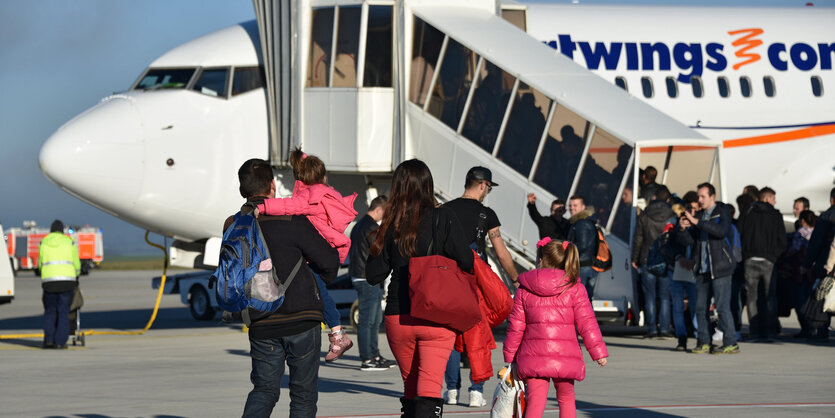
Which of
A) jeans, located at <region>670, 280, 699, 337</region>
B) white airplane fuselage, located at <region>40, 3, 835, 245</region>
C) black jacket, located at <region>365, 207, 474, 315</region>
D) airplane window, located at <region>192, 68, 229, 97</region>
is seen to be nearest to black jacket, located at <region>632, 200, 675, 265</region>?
jeans, located at <region>670, 280, 699, 337</region>

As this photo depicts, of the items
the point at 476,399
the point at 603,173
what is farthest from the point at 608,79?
the point at 476,399

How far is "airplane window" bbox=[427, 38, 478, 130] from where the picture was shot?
50.8 feet

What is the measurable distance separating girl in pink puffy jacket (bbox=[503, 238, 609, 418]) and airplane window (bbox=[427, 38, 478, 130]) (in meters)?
8.44

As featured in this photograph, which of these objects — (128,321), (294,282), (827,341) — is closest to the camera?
(294,282)

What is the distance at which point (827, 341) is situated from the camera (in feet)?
48.8

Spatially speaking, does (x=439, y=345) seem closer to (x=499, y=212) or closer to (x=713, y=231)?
(x=713, y=231)

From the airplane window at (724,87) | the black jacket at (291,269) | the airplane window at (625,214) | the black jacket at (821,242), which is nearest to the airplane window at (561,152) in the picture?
the airplane window at (625,214)

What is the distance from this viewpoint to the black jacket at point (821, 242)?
14.0 m

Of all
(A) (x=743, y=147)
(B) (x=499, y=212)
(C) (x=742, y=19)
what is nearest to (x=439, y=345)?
(B) (x=499, y=212)

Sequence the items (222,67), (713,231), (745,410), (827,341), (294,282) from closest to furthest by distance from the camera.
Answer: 1. (294,282)
2. (745,410)
3. (713,231)
4. (827,341)
5. (222,67)

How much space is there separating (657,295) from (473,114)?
11.2 feet

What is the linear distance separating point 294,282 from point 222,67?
1095 centimetres

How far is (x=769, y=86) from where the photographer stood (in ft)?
61.7

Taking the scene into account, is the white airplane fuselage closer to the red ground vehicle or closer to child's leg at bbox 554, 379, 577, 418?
child's leg at bbox 554, 379, 577, 418
